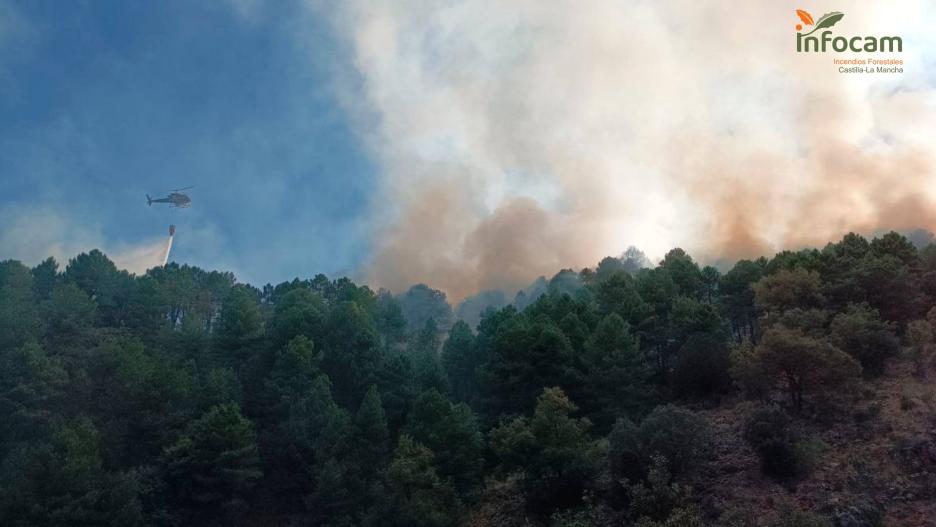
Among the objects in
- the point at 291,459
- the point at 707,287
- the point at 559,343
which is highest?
the point at 707,287

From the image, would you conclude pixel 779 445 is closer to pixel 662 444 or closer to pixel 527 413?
pixel 662 444

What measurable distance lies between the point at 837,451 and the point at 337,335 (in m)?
54.2

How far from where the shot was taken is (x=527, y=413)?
55.8 metres

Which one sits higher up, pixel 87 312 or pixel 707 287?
pixel 707 287

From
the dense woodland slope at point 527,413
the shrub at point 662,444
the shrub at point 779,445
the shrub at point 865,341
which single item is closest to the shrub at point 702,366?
the dense woodland slope at point 527,413

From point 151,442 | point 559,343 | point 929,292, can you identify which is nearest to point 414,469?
point 559,343

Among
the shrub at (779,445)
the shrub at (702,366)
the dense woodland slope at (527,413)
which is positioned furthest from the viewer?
the shrub at (702,366)

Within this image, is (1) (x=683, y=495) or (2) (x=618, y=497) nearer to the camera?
(1) (x=683, y=495)

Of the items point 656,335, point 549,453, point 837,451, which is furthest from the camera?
point 656,335

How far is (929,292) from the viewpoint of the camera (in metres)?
57.2

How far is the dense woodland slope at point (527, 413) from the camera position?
37531 millimetres

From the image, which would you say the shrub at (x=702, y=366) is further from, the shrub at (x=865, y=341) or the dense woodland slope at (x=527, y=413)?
the shrub at (x=865, y=341)

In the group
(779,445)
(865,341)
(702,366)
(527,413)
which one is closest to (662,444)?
(779,445)

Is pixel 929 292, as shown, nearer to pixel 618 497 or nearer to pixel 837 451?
pixel 837 451
